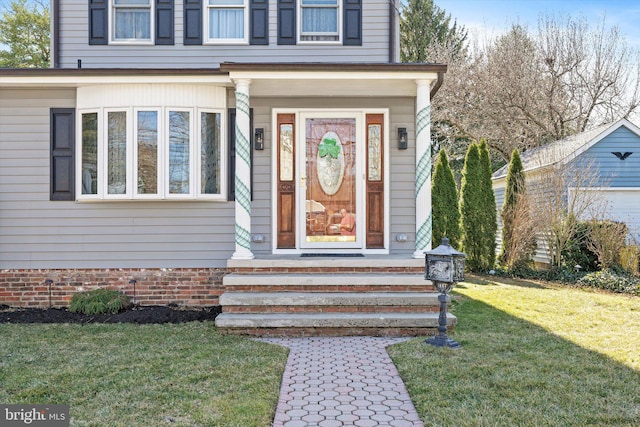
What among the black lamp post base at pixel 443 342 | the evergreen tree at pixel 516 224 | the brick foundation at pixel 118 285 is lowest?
the black lamp post base at pixel 443 342

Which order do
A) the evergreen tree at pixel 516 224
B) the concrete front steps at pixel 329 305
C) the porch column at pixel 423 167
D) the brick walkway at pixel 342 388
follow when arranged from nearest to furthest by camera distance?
the brick walkway at pixel 342 388, the concrete front steps at pixel 329 305, the porch column at pixel 423 167, the evergreen tree at pixel 516 224

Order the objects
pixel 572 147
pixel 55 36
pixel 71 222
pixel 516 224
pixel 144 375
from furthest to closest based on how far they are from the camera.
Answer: pixel 572 147, pixel 516 224, pixel 55 36, pixel 71 222, pixel 144 375

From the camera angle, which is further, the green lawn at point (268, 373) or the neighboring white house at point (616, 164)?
the neighboring white house at point (616, 164)

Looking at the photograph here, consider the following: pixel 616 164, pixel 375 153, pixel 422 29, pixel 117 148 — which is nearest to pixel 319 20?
pixel 375 153

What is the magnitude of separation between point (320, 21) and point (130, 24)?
9.81 ft

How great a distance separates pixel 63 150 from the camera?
723cm

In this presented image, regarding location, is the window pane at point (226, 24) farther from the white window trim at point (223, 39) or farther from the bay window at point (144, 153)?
the bay window at point (144, 153)

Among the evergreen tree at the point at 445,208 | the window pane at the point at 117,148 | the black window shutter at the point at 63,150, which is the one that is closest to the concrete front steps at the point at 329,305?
the window pane at the point at 117,148

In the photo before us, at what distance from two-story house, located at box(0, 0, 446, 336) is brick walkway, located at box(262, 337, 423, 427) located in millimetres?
1985

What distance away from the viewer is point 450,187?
12438 mm

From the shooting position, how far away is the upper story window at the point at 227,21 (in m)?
7.91

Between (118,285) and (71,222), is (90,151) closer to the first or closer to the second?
(71,222)

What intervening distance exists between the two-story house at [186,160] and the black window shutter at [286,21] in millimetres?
45

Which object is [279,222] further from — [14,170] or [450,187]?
[450,187]
